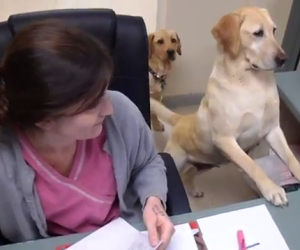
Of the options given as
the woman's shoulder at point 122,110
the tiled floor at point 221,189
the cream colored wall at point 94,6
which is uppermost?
the woman's shoulder at point 122,110

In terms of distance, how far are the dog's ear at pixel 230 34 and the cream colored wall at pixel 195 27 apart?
78 centimetres

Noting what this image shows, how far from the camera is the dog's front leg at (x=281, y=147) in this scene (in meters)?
1.53

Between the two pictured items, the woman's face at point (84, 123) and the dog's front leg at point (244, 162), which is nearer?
the woman's face at point (84, 123)

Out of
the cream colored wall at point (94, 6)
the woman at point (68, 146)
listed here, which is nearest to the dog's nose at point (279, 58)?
the woman at point (68, 146)

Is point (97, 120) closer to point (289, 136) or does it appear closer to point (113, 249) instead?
point (113, 249)

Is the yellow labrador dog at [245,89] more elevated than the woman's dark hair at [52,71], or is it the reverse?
the woman's dark hair at [52,71]

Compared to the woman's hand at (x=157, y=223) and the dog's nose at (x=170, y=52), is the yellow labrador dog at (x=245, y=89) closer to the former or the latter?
the woman's hand at (x=157, y=223)

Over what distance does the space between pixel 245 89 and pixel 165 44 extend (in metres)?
0.84

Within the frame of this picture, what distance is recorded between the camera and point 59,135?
1.00 meters

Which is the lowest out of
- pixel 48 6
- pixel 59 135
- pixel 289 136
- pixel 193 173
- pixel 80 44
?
pixel 193 173

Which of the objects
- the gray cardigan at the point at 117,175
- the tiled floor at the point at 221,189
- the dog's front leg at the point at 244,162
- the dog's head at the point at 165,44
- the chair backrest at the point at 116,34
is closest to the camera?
the gray cardigan at the point at 117,175

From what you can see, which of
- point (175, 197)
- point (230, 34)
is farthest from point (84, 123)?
point (230, 34)

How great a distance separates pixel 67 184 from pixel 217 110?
0.68 meters

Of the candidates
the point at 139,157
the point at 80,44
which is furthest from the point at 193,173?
the point at 80,44
